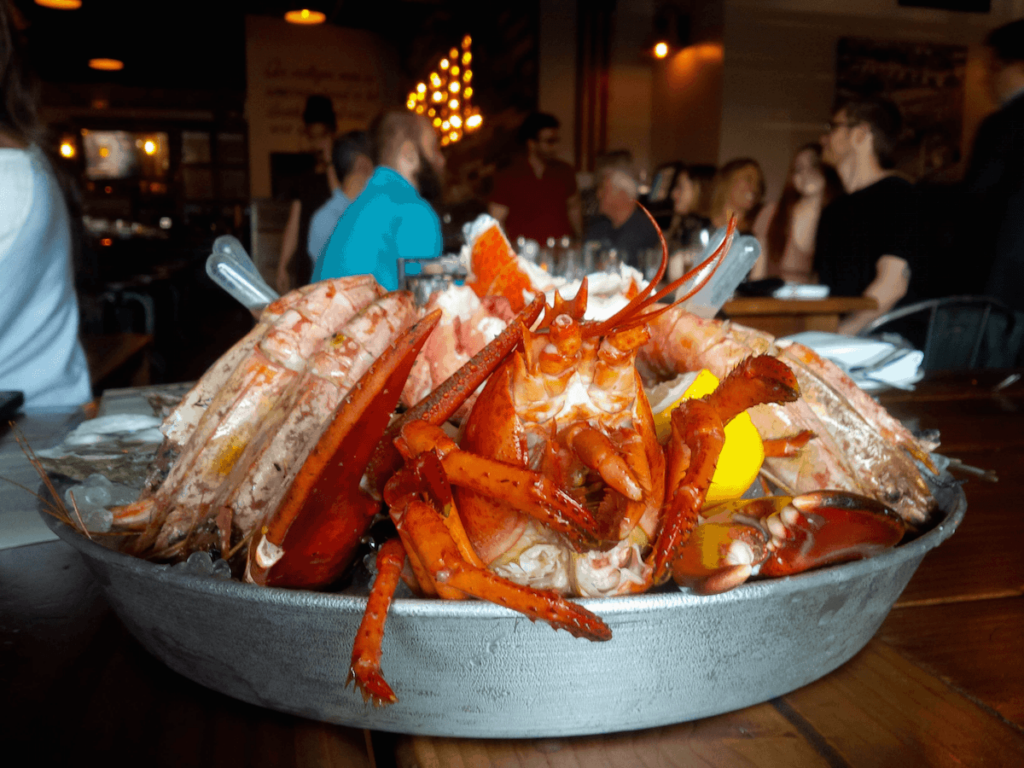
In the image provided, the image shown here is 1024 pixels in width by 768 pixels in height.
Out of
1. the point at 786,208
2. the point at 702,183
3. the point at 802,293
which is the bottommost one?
the point at 802,293

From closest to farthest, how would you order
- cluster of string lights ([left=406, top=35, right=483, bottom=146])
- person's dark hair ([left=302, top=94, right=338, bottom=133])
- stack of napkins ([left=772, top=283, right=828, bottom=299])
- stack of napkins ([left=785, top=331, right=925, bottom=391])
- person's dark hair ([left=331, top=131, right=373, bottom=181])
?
stack of napkins ([left=785, top=331, right=925, bottom=391]), stack of napkins ([left=772, top=283, right=828, bottom=299]), person's dark hair ([left=331, top=131, right=373, bottom=181]), person's dark hair ([left=302, top=94, right=338, bottom=133]), cluster of string lights ([left=406, top=35, right=483, bottom=146])

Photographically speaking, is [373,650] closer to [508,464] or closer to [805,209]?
[508,464]

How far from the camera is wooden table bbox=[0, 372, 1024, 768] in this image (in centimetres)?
43

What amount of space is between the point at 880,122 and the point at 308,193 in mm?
2920

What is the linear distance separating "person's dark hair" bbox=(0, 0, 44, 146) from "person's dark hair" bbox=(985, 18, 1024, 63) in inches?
130

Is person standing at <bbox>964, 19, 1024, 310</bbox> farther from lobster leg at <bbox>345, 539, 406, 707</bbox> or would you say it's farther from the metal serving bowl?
lobster leg at <bbox>345, 539, 406, 707</bbox>

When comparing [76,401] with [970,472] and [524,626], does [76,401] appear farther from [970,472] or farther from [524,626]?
[970,472]

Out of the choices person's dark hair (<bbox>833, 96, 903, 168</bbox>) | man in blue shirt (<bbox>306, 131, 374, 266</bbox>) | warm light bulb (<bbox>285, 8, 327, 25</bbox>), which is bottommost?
man in blue shirt (<bbox>306, 131, 374, 266</bbox>)

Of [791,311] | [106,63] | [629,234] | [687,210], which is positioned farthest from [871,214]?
[106,63]

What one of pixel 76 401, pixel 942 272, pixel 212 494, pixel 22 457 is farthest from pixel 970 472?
pixel 942 272

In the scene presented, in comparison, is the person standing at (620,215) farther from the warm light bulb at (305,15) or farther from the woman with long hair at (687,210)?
the warm light bulb at (305,15)

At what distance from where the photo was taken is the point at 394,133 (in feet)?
8.40

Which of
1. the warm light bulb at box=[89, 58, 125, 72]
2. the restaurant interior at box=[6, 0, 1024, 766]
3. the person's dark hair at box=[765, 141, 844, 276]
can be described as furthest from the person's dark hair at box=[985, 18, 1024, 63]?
the warm light bulb at box=[89, 58, 125, 72]

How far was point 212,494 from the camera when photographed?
60 cm
